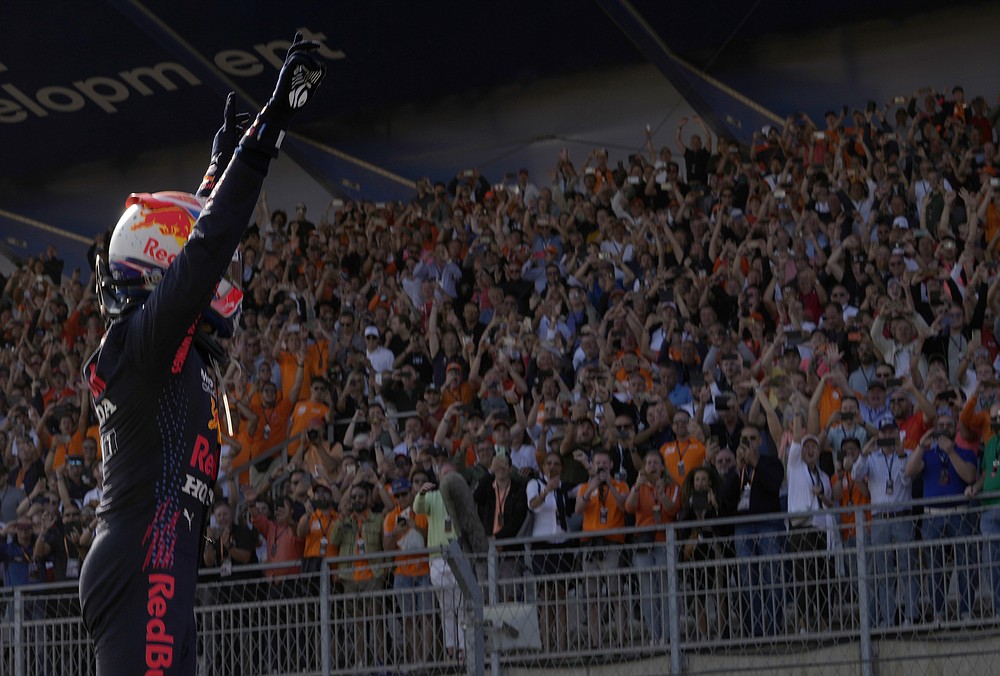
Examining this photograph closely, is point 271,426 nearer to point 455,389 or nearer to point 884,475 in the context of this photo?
point 455,389

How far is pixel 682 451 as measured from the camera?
38.0 feet

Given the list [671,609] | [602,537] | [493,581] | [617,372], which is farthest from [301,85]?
[617,372]

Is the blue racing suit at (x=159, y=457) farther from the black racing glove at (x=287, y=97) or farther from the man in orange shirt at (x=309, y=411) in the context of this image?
the man in orange shirt at (x=309, y=411)

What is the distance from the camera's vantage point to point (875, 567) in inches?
370

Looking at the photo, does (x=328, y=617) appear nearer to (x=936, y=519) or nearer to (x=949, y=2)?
(x=936, y=519)

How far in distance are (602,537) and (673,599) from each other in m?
0.89

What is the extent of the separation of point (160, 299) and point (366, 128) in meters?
19.6

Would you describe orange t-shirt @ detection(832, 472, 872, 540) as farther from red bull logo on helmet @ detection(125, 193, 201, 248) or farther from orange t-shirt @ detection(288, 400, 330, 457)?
red bull logo on helmet @ detection(125, 193, 201, 248)

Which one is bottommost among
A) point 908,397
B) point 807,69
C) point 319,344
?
point 908,397

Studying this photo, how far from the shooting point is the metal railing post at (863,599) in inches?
365

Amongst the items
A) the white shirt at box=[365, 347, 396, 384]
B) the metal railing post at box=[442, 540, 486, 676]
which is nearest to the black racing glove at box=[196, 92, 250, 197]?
the metal railing post at box=[442, 540, 486, 676]

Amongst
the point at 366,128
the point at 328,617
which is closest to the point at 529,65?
the point at 366,128

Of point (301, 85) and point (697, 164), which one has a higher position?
point (697, 164)

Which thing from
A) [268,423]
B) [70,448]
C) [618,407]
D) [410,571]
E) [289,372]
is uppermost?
[289,372]
